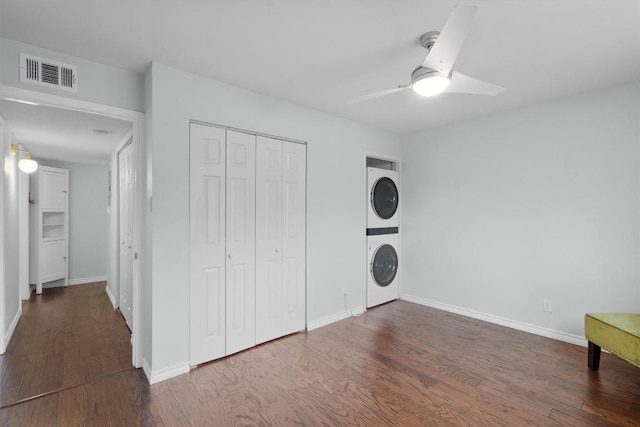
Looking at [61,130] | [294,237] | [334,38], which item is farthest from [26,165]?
[334,38]

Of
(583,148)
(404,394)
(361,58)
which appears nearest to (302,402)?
(404,394)

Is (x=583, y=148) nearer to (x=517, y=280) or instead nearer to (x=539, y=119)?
(x=539, y=119)

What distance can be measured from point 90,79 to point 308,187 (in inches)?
79.2

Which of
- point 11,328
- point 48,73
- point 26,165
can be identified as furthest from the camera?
point 26,165

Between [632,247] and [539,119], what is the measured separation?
145cm

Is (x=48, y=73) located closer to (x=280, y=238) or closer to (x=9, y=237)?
(x=9, y=237)

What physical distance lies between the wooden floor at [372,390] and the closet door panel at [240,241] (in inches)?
9.7

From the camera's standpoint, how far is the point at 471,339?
120 inches

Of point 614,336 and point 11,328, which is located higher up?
point 614,336

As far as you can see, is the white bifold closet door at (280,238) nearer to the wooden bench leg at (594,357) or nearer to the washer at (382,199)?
the washer at (382,199)

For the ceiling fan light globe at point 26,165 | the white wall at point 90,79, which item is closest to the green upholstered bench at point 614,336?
the white wall at point 90,79

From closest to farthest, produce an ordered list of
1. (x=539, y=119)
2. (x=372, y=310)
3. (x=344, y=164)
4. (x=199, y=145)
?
(x=199, y=145), (x=539, y=119), (x=344, y=164), (x=372, y=310)

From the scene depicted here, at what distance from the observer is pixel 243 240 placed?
2783mm

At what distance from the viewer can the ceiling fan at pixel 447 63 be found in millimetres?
1350
